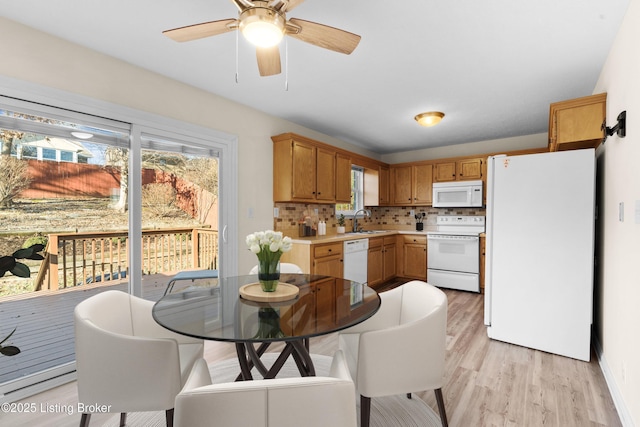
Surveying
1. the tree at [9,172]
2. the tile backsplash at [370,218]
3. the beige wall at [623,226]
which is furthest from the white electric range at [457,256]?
the tree at [9,172]

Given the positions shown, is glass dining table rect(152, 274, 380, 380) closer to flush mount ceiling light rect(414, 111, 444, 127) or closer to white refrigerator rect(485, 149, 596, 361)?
white refrigerator rect(485, 149, 596, 361)

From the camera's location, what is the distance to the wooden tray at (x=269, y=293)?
166 centimetres

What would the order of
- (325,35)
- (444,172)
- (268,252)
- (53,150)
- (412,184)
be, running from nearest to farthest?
(325,35) → (268,252) → (53,150) → (444,172) → (412,184)

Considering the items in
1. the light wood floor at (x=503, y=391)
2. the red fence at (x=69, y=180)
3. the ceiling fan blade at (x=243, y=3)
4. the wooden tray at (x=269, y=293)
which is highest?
the ceiling fan blade at (x=243, y=3)

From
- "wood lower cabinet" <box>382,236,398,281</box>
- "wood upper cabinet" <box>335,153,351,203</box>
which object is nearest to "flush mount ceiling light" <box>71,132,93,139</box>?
"wood upper cabinet" <box>335,153,351,203</box>

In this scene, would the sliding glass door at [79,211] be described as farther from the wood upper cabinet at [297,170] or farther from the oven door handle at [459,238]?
the oven door handle at [459,238]

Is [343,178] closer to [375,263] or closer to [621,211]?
[375,263]

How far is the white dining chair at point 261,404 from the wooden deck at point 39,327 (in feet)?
6.92

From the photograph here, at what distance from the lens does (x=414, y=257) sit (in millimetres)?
5258

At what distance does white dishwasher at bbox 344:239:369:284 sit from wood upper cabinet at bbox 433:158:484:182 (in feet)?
5.91

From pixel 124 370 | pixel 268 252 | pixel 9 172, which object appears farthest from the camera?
pixel 9 172

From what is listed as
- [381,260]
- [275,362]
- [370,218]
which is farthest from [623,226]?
[370,218]

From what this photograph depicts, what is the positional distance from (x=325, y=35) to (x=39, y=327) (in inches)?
112

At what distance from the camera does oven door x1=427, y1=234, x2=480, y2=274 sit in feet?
15.1
